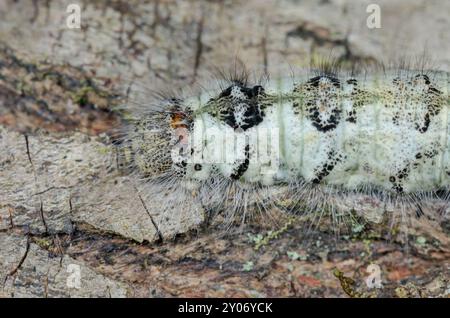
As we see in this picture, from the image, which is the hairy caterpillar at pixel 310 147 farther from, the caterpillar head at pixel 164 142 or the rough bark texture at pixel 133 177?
Answer: the rough bark texture at pixel 133 177

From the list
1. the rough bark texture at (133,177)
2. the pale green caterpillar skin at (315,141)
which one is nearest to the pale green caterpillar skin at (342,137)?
the pale green caterpillar skin at (315,141)

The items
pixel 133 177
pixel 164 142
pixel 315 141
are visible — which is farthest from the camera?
pixel 133 177

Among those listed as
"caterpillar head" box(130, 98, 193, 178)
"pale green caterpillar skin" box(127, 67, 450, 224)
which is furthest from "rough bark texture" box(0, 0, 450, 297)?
"pale green caterpillar skin" box(127, 67, 450, 224)

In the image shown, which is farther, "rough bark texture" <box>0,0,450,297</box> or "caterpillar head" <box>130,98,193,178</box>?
"caterpillar head" <box>130,98,193,178</box>

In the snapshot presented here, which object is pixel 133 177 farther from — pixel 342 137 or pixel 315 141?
pixel 342 137

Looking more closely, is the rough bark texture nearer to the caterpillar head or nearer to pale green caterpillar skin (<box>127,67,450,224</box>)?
the caterpillar head

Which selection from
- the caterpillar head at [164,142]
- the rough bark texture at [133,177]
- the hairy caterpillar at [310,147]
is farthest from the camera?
the caterpillar head at [164,142]

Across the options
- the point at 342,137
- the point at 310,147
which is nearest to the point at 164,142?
the point at 310,147

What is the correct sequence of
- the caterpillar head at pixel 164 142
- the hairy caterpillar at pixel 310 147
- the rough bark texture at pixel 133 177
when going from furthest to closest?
1. the caterpillar head at pixel 164 142
2. the hairy caterpillar at pixel 310 147
3. the rough bark texture at pixel 133 177
